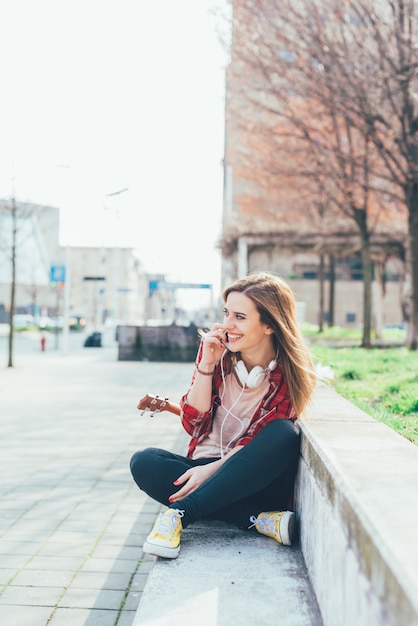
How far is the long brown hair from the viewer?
357cm

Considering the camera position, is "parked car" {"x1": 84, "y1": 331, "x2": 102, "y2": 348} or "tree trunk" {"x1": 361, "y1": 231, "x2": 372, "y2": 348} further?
"parked car" {"x1": 84, "y1": 331, "x2": 102, "y2": 348}

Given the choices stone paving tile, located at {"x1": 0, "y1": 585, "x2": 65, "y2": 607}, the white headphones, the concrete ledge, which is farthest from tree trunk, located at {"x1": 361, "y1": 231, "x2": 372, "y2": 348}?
stone paving tile, located at {"x1": 0, "y1": 585, "x2": 65, "y2": 607}

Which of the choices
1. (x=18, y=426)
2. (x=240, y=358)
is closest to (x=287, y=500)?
(x=240, y=358)

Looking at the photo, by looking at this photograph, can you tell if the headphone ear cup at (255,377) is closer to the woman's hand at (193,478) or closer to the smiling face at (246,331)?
the smiling face at (246,331)

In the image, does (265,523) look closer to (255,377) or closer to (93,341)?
(255,377)

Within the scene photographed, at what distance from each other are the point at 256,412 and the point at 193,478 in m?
0.47

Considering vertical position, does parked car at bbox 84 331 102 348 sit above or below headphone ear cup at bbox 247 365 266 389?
below

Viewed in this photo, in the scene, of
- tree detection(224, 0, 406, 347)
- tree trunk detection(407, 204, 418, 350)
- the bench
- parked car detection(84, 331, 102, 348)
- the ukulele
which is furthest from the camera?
parked car detection(84, 331, 102, 348)

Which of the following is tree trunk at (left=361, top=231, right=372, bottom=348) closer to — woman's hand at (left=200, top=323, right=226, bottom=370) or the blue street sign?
woman's hand at (left=200, top=323, right=226, bottom=370)

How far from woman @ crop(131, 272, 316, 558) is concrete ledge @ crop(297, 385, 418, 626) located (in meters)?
0.16

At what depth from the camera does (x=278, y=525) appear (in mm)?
3215

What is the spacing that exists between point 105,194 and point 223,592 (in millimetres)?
22507

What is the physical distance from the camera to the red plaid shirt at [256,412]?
3508 mm

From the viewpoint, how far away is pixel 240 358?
3742mm
